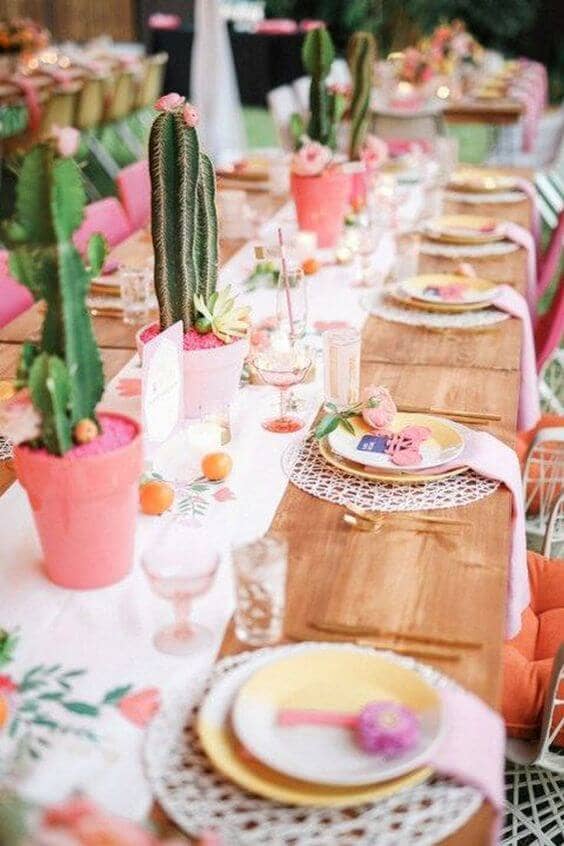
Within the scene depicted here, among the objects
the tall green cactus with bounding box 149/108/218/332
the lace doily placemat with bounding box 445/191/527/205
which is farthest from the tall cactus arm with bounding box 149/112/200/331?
the lace doily placemat with bounding box 445/191/527/205

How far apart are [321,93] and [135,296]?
1148 millimetres

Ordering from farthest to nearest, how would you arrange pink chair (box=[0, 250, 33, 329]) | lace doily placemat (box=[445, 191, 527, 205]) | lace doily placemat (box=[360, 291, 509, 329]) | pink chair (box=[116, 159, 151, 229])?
lace doily placemat (box=[445, 191, 527, 205]) < pink chair (box=[116, 159, 151, 229]) < pink chair (box=[0, 250, 33, 329]) < lace doily placemat (box=[360, 291, 509, 329])

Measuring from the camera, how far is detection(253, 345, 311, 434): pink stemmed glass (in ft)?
6.10

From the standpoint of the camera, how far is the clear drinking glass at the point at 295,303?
239 centimetres

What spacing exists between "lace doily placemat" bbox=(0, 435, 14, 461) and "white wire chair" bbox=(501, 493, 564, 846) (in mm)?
959

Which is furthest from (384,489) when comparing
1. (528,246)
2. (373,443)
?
(528,246)

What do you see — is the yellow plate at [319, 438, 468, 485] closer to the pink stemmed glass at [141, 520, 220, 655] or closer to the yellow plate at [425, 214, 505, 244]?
the pink stemmed glass at [141, 520, 220, 655]

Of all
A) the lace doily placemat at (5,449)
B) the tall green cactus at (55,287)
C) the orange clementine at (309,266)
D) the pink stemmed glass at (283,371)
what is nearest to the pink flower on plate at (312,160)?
the orange clementine at (309,266)

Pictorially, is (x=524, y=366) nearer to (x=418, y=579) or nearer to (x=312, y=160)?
(x=312, y=160)

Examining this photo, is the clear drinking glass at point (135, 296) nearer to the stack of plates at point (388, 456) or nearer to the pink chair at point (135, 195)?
the stack of plates at point (388, 456)

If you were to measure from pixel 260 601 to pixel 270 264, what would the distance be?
1675 millimetres

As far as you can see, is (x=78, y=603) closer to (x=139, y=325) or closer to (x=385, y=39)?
(x=139, y=325)

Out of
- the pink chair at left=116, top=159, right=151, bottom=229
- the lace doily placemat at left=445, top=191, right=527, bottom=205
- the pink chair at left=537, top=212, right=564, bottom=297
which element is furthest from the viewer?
the lace doily placemat at left=445, top=191, right=527, bottom=205

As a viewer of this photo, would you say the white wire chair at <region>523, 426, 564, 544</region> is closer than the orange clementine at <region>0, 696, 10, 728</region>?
No
